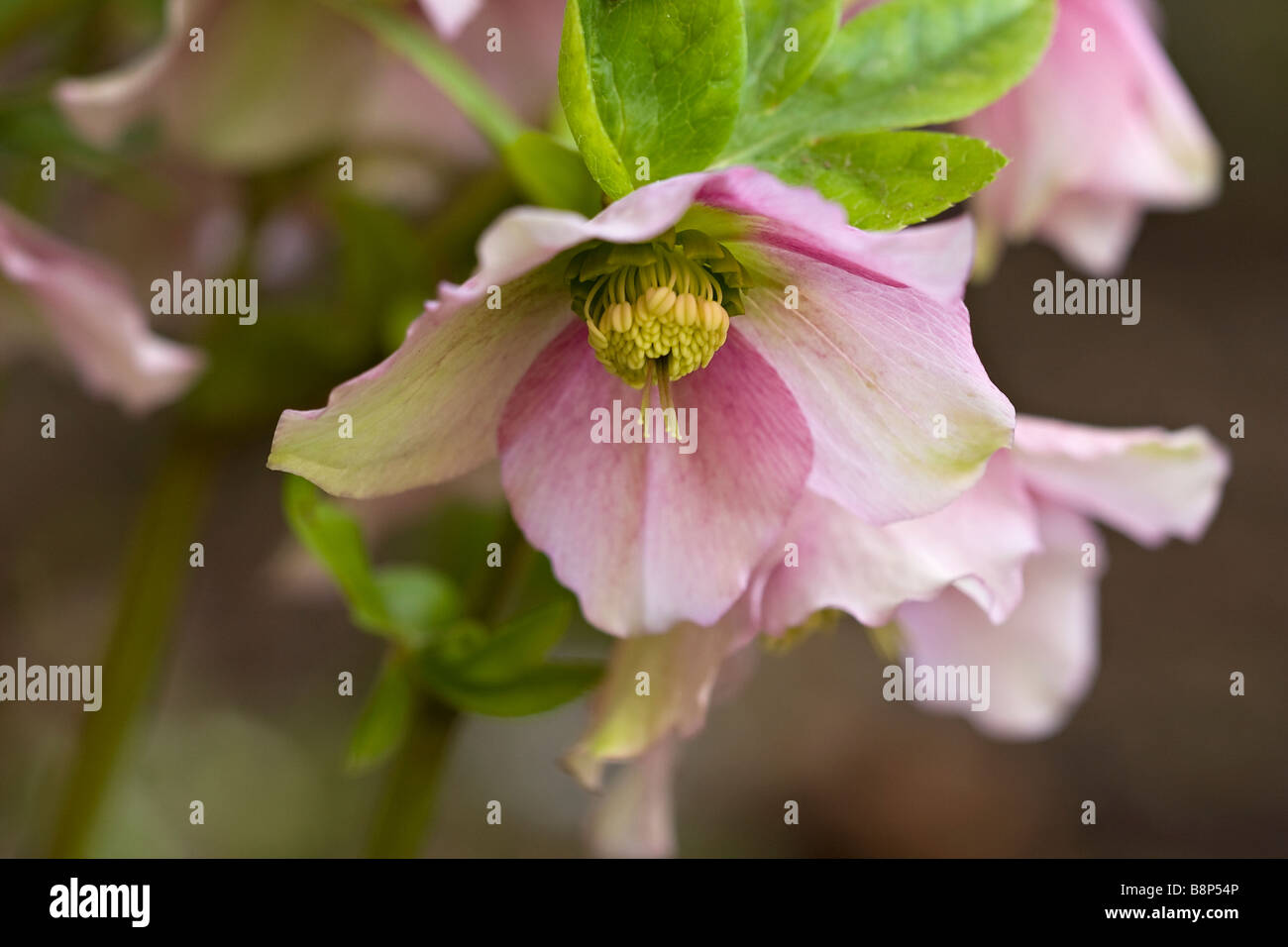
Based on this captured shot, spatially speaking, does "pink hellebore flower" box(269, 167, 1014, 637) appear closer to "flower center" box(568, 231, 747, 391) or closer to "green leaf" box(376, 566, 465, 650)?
"flower center" box(568, 231, 747, 391)

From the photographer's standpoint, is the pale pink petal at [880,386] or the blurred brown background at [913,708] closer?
the pale pink petal at [880,386]

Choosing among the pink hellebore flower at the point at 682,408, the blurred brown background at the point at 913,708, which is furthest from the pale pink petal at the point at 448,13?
the blurred brown background at the point at 913,708

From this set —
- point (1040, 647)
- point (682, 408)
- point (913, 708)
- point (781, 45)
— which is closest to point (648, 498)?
point (682, 408)

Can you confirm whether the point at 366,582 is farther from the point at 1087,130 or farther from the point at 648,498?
the point at 1087,130

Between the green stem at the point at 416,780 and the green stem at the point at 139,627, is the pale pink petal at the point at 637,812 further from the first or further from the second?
the green stem at the point at 139,627

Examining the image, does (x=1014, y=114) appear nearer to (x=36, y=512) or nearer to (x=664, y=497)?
(x=664, y=497)
